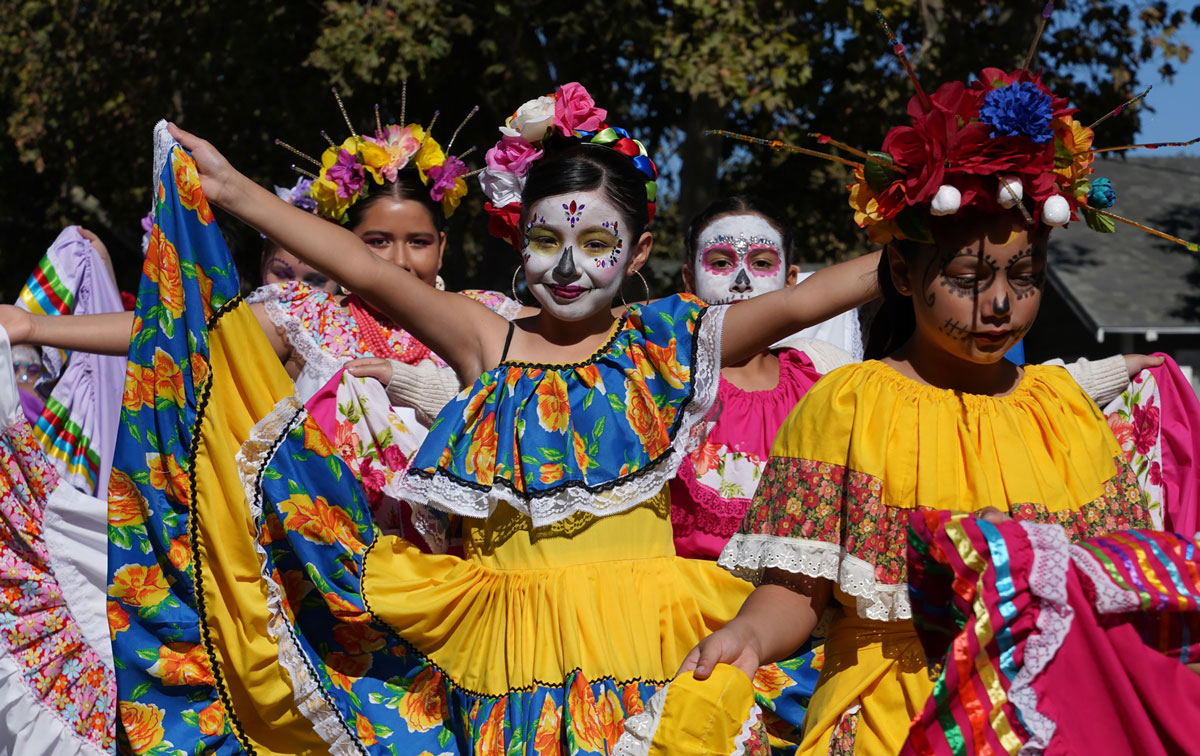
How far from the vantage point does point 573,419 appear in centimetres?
345

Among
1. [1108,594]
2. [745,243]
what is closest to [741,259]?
[745,243]

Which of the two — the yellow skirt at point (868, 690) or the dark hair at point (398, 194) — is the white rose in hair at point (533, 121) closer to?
the dark hair at point (398, 194)

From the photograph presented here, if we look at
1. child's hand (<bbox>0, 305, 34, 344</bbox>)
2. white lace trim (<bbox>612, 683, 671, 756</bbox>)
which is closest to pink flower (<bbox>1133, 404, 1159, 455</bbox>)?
white lace trim (<bbox>612, 683, 671, 756</bbox>)

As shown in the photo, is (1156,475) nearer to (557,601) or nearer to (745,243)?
(557,601)

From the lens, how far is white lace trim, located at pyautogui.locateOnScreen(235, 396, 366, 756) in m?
3.48

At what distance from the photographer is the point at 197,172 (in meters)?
3.41

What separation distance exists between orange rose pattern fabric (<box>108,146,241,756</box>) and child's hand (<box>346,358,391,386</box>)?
707 mm

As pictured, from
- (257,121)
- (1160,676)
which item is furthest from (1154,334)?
(1160,676)

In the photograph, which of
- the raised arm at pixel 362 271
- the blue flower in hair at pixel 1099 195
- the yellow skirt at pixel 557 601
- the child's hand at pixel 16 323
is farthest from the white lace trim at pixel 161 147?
the blue flower in hair at pixel 1099 195

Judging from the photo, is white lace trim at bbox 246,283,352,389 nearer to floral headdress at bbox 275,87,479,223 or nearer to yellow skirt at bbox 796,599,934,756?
floral headdress at bbox 275,87,479,223

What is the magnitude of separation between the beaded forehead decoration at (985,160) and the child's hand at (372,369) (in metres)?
1.87

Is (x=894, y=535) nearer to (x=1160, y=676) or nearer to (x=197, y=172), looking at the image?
(x=1160, y=676)

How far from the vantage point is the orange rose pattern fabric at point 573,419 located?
3393mm

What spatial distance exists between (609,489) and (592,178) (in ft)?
2.65
